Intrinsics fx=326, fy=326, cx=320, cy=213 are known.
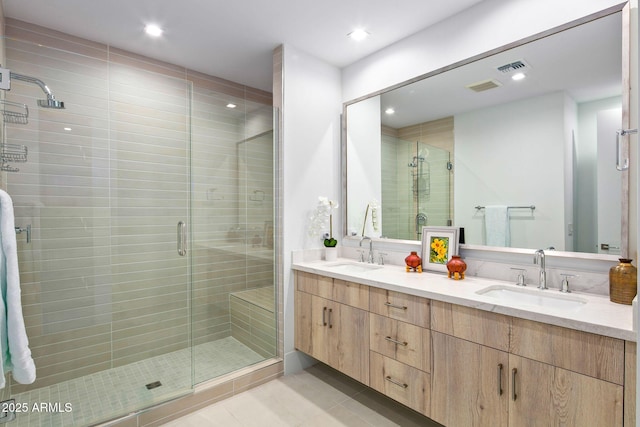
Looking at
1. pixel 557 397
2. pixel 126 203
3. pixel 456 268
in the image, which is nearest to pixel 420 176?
pixel 456 268

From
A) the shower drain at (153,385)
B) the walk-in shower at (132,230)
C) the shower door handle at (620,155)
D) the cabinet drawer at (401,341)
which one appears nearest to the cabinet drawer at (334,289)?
the cabinet drawer at (401,341)

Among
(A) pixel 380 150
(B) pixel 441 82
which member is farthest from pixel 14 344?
(B) pixel 441 82

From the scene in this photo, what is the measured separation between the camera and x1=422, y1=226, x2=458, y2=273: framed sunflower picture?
7.30ft

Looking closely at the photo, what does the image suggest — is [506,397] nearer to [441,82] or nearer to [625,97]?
[625,97]

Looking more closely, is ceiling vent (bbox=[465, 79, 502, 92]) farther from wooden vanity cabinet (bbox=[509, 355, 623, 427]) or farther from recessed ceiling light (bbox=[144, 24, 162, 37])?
recessed ceiling light (bbox=[144, 24, 162, 37])

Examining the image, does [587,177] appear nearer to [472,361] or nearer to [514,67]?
[514,67]

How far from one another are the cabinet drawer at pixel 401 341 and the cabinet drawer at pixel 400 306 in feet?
0.11

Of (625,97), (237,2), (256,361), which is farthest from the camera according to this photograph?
(256,361)

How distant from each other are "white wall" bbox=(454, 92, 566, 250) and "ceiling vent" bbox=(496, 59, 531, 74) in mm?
192

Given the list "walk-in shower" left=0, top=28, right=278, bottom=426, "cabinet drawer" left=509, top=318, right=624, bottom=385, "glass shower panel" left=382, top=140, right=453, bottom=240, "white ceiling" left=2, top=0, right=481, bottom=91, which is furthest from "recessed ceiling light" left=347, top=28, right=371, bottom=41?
"cabinet drawer" left=509, top=318, right=624, bottom=385

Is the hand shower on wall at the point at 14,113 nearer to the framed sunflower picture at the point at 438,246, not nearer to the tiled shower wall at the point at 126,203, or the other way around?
the tiled shower wall at the point at 126,203

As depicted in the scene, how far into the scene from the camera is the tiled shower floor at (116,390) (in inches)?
71.3

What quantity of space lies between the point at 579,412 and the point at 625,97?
4.81 ft

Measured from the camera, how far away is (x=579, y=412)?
4.14ft
